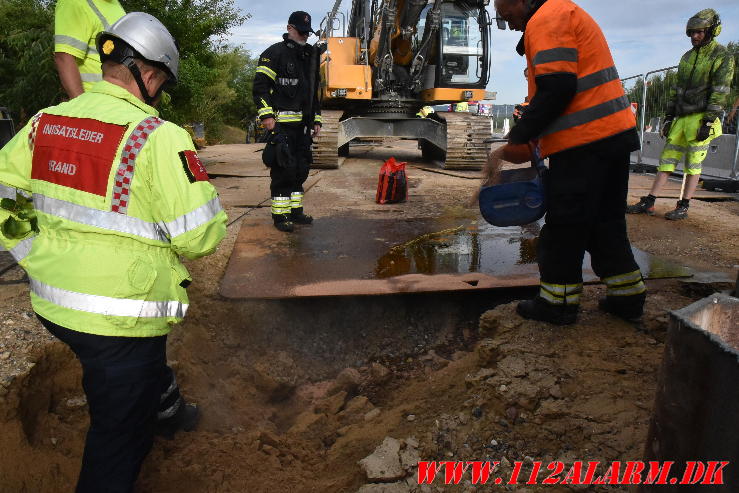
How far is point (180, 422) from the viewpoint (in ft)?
8.50

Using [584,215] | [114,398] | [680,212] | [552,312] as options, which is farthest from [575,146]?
[680,212]

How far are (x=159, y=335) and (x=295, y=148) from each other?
3762 mm

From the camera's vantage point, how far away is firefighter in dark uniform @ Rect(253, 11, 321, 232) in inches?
197

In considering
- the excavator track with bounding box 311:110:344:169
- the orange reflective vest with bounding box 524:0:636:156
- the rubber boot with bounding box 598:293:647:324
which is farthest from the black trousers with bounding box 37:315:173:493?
the excavator track with bounding box 311:110:344:169

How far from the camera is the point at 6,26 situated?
937 centimetres

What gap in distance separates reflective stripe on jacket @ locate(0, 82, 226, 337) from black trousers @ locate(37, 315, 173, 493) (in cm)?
6

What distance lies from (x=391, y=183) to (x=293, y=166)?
168cm

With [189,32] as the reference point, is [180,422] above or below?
below

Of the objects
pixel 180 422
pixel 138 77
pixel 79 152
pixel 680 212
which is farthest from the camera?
pixel 680 212

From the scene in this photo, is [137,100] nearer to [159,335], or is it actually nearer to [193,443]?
[159,335]

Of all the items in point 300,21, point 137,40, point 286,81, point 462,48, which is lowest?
point 137,40

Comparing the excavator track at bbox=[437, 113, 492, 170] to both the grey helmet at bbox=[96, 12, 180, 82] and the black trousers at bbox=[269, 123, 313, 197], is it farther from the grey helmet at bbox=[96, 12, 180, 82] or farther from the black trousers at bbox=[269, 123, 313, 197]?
the grey helmet at bbox=[96, 12, 180, 82]

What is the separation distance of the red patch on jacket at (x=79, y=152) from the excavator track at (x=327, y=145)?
7.90 meters

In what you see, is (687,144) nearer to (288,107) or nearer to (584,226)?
(584,226)
